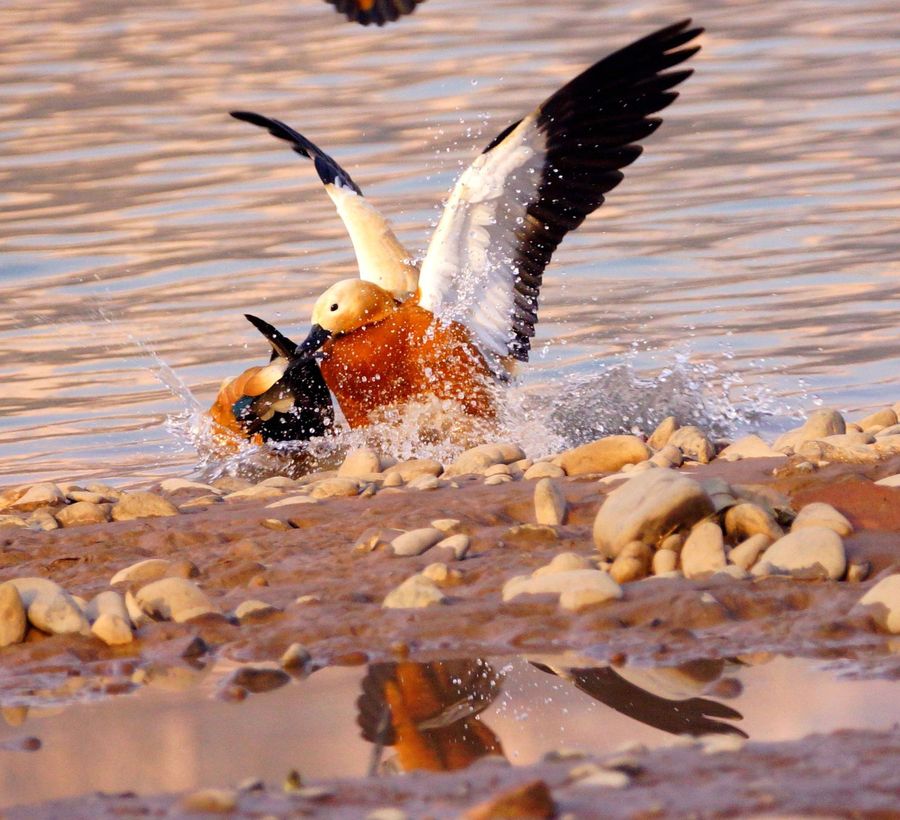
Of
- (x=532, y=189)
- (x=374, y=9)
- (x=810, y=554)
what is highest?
(x=374, y=9)

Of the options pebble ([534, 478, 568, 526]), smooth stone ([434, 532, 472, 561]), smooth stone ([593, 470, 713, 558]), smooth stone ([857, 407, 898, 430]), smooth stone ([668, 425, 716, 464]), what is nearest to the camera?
smooth stone ([593, 470, 713, 558])

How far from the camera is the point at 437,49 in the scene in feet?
61.4

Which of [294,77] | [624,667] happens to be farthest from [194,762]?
[294,77]

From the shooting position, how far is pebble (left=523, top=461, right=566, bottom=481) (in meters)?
5.53

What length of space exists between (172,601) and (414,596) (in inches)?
21.7

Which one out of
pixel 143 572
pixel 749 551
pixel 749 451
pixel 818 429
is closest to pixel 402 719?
pixel 749 551

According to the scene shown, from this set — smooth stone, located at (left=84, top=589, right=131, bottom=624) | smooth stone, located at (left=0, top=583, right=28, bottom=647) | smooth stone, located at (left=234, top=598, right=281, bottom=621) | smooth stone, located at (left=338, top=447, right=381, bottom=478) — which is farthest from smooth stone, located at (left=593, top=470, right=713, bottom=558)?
smooth stone, located at (left=338, top=447, right=381, bottom=478)

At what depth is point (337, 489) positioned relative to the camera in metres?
5.58

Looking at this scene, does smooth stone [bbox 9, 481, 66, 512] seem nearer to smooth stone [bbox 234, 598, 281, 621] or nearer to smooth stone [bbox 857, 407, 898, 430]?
smooth stone [bbox 234, 598, 281, 621]

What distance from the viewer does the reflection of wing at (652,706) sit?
127 inches

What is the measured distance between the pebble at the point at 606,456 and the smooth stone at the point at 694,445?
6.2 inches

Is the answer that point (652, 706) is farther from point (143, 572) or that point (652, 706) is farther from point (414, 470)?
point (414, 470)

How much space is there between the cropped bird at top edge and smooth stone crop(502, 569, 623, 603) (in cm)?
312

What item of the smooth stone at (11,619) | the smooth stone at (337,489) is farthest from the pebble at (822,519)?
the smooth stone at (11,619)
